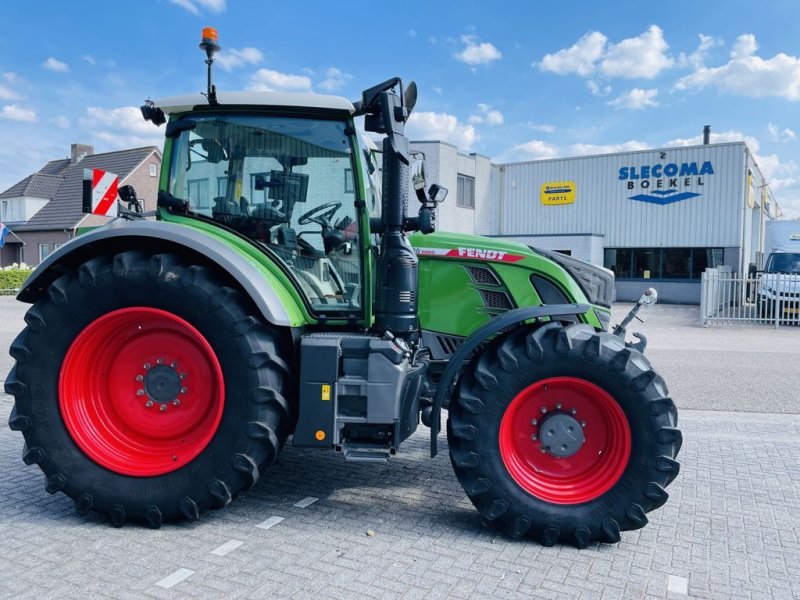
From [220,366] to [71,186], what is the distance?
128 ft

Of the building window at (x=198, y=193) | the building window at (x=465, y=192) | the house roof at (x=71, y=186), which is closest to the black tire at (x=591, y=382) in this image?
the building window at (x=198, y=193)

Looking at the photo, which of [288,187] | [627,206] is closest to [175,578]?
[288,187]

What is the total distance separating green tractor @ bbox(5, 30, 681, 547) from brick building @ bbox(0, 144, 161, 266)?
102 feet

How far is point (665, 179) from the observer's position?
73.6 ft

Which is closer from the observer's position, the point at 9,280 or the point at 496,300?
the point at 496,300

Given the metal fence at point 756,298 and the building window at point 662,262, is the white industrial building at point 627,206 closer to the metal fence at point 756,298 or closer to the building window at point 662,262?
the building window at point 662,262

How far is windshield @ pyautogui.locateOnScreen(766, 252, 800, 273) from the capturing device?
57.1ft

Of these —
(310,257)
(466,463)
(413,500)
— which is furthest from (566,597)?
(310,257)

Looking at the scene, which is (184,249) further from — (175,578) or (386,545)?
(386,545)

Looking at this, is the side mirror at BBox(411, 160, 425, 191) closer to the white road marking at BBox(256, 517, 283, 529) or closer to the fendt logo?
the white road marking at BBox(256, 517, 283, 529)

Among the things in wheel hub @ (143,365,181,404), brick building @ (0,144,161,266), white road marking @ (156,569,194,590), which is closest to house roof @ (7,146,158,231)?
brick building @ (0,144,161,266)

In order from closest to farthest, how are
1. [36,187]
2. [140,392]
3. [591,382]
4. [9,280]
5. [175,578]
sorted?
1. [175,578]
2. [591,382]
3. [140,392]
4. [9,280]
5. [36,187]

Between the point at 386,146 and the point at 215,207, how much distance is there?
3.74 ft

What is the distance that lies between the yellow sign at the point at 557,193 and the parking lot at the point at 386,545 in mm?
20349
